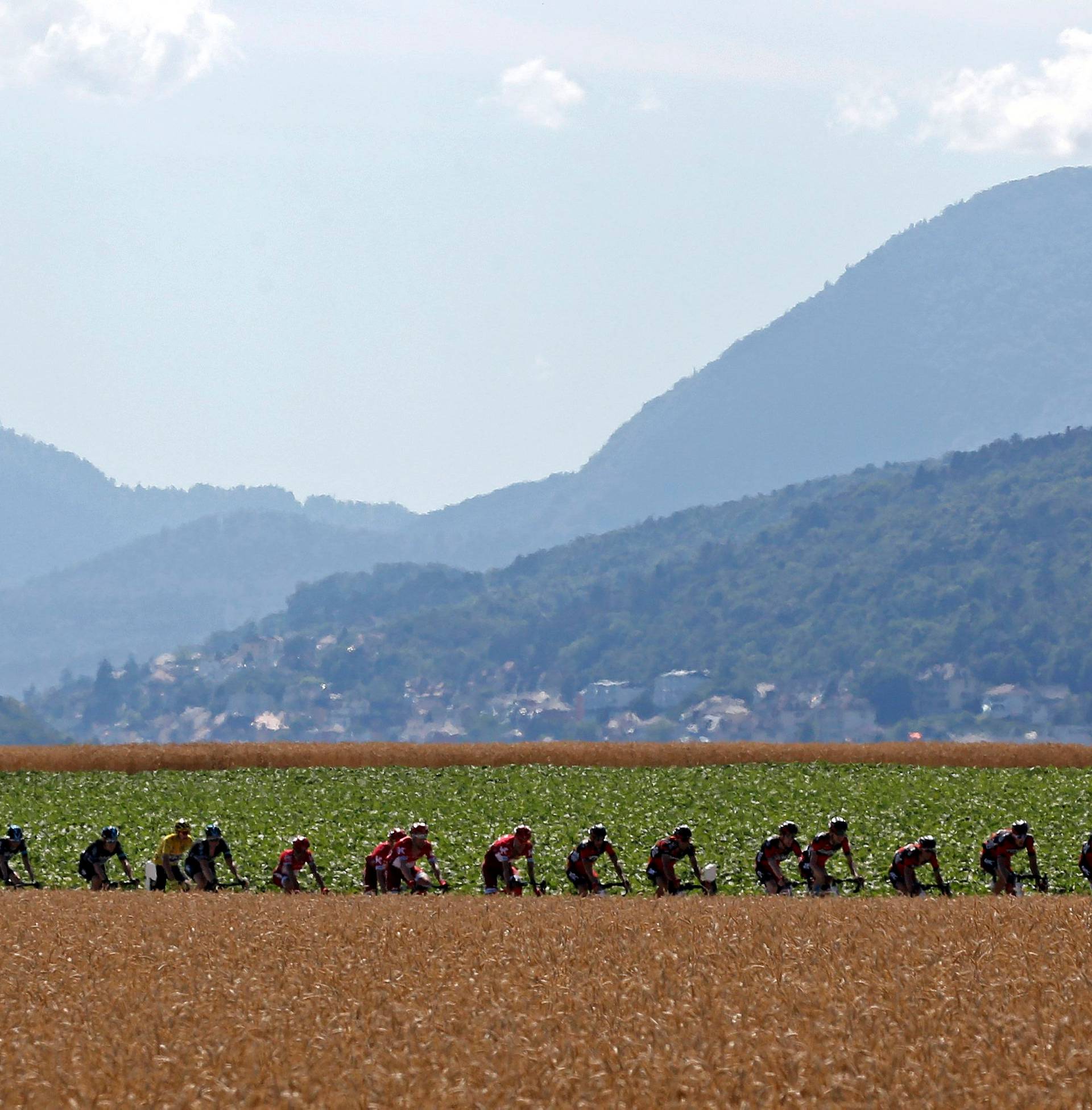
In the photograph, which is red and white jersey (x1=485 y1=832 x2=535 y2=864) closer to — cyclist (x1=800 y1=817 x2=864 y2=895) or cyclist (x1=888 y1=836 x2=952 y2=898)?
cyclist (x1=800 y1=817 x2=864 y2=895)

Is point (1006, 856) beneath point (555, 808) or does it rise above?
above

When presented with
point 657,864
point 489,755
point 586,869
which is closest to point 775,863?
point 657,864

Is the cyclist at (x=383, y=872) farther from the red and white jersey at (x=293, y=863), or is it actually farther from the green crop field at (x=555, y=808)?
the green crop field at (x=555, y=808)

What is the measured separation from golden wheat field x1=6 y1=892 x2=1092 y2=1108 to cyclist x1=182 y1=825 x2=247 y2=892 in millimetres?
8120

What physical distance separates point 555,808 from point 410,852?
826 inches

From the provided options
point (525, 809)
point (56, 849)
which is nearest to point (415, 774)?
point (525, 809)

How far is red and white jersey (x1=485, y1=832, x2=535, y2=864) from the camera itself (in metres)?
30.4

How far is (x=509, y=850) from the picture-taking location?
3095 cm

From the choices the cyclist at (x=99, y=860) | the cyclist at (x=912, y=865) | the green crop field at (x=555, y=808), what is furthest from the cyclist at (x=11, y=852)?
the cyclist at (x=912, y=865)

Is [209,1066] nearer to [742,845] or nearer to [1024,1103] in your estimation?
[1024,1103]

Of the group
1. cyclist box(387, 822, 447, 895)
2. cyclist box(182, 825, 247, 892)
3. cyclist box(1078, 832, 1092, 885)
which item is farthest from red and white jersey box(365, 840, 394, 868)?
cyclist box(1078, 832, 1092, 885)

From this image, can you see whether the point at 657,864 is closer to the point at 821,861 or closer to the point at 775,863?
the point at 775,863

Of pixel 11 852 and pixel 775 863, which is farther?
pixel 11 852

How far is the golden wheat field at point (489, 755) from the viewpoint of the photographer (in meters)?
73.1
